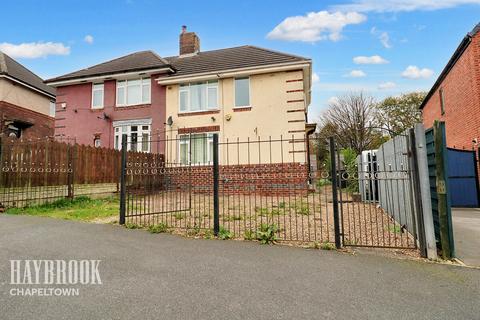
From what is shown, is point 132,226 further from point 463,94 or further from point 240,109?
point 463,94

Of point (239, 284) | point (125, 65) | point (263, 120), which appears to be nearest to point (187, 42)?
point (125, 65)

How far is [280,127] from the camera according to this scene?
45.8 feet

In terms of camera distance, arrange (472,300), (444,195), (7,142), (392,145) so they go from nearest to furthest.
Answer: (472,300), (444,195), (392,145), (7,142)

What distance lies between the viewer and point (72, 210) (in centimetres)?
877

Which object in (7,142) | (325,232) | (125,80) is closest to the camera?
(325,232)

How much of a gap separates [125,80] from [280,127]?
9.70 metres

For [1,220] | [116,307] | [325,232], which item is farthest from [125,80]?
[116,307]

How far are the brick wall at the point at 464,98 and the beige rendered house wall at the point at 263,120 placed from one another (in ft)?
21.4

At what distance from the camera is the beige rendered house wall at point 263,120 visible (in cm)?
1379

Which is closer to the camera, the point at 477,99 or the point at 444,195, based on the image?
the point at 444,195

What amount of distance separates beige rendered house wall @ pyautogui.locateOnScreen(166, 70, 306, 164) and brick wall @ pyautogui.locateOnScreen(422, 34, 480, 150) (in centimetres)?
653

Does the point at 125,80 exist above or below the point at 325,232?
above

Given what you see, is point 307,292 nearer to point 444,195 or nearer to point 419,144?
point 444,195

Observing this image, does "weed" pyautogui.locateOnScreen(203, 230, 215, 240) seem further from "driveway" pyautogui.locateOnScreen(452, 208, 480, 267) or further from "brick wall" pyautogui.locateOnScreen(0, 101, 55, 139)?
"brick wall" pyautogui.locateOnScreen(0, 101, 55, 139)
